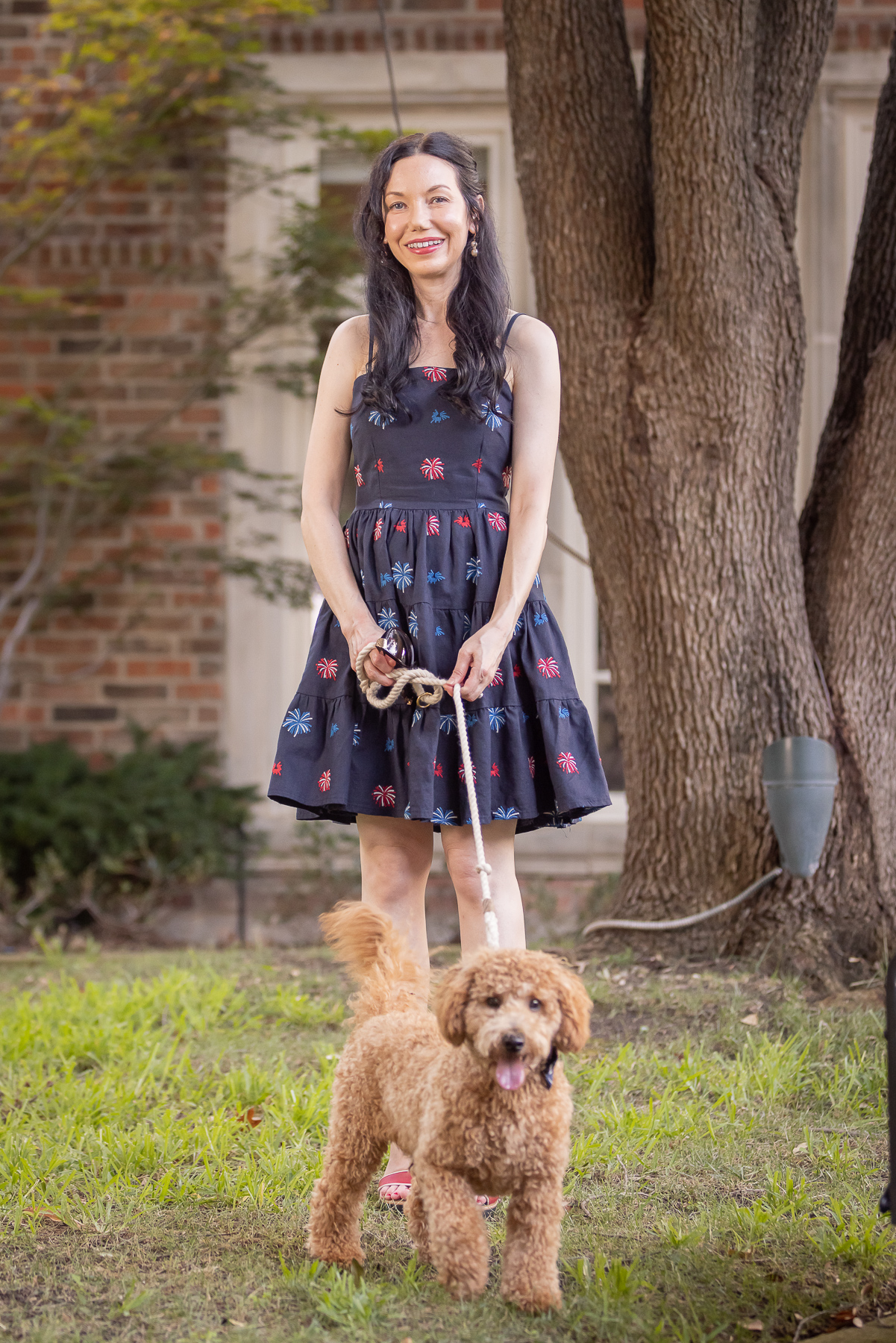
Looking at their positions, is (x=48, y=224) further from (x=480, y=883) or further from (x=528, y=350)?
(x=480, y=883)

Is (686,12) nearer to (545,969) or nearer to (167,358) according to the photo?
(545,969)

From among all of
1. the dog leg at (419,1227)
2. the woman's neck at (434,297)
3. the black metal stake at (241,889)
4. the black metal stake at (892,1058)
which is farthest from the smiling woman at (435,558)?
the black metal stake at (241,889)

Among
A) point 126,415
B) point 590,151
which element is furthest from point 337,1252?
point 126,415

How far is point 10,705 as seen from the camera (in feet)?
21.5

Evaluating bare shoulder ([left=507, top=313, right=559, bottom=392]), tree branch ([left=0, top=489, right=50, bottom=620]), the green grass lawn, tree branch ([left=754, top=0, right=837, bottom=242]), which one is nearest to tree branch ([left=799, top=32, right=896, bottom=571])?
tree branch ([left=754, top=0, right=837, bottom=242])

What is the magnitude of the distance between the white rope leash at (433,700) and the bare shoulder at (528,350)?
2.13 feet

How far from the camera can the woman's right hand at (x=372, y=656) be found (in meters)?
2.33

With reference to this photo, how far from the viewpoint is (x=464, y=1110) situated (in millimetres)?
1885

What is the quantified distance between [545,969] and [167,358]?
17.9 feet

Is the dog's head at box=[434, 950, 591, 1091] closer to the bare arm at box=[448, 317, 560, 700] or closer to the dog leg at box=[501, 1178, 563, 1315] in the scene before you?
the dog leg at box=[501, 1178, 563, 1315]

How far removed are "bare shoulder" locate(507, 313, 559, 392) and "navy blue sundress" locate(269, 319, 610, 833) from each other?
0.07 metres

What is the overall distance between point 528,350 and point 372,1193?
1725 millimetres

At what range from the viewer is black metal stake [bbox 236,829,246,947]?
640cm

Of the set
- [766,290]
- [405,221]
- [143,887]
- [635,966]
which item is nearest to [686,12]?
[766,290]
